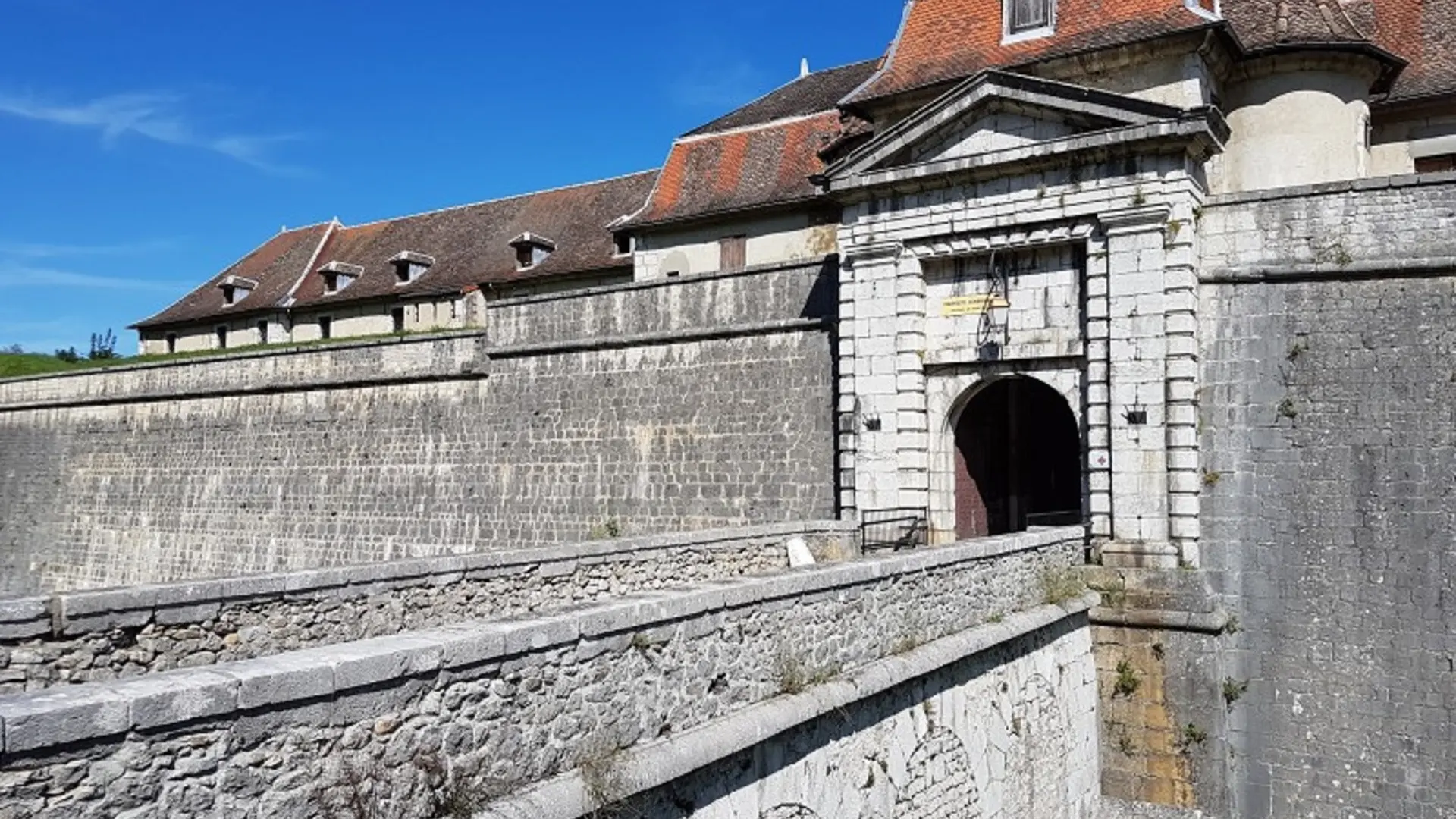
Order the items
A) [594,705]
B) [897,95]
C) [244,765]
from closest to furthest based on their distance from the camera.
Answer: [244,765]
[594,705]
[897,95]

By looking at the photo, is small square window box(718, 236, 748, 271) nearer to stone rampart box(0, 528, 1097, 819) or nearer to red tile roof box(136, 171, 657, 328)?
red tile roof box(136, 171, 657, 328)

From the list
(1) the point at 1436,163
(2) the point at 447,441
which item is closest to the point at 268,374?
(2) the point at 447,441

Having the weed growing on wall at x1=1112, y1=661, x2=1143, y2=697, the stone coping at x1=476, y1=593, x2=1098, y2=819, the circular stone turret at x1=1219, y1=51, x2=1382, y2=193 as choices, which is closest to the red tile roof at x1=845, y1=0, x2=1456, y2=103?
the circular stone turret at x1=1219, y1=51, x2=1382, y2=193

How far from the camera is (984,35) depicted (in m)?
14.0

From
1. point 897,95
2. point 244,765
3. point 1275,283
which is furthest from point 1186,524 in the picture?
point 244,765

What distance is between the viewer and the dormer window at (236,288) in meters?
31.3

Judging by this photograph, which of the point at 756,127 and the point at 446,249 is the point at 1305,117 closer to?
the point at 756,127

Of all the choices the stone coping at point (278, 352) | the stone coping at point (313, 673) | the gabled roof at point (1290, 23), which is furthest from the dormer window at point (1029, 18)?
the stone coping at point (313, 673)

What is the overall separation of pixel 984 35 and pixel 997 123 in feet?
10.3

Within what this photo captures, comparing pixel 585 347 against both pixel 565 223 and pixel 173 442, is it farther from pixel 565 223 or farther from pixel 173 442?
pixel 565 223

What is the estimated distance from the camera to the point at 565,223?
26531 millimetres

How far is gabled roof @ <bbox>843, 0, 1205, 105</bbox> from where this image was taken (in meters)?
12.6

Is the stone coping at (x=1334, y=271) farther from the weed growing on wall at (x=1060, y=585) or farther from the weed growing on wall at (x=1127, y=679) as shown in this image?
the weed growing on wall at (x=1127, y=679)

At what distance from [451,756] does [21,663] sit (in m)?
3.84
